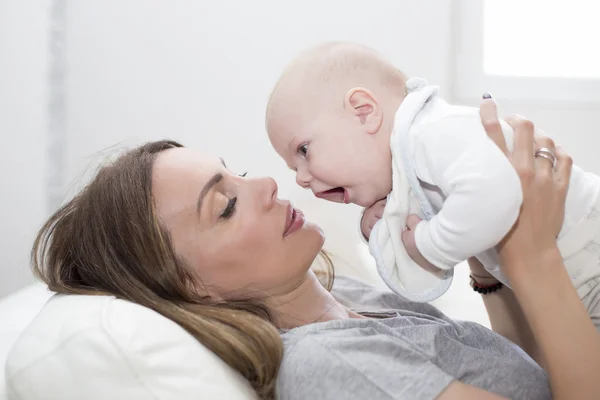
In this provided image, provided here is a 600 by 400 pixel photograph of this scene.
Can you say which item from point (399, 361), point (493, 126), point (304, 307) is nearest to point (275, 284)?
point (304, 307)

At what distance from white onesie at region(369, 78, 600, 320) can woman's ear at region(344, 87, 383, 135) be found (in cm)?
6

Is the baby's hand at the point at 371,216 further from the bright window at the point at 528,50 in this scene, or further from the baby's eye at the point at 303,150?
the bright window at the point at 528,50

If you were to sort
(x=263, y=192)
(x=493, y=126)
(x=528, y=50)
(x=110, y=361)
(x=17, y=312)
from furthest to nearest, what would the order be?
(x=528, y=50) < (x=17, y=312) < (x=263, y=192) < (x=493, y=126) < (x=110, y=361)

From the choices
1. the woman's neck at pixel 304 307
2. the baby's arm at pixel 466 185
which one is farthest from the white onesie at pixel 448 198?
the woman's neck at pixel 304 307

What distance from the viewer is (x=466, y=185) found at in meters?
1.04

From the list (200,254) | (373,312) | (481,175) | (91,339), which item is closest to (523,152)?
(481,175)

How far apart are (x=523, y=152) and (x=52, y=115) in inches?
74.8

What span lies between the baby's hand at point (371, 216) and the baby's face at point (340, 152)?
0.18ft

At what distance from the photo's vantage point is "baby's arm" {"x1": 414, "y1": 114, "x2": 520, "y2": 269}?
1044 mm

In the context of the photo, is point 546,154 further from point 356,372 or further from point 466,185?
point 356,372

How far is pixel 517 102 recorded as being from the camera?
2.88 meters

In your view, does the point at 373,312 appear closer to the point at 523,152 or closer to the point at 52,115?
the point at 523,152

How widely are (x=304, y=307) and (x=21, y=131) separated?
1.35 m

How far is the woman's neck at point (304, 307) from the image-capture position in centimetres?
141
